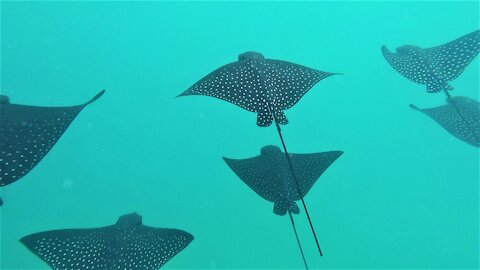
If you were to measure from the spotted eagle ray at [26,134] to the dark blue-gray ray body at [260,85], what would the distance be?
1.24 metres

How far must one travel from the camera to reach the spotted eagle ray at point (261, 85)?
3.65 m

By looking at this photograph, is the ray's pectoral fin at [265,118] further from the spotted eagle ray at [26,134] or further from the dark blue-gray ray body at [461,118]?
the dark blue-gray ray body at [461,118]

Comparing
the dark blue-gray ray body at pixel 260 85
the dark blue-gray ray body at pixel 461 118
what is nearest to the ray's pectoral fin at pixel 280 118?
the dark blue-gray ray body at pixel 260 85

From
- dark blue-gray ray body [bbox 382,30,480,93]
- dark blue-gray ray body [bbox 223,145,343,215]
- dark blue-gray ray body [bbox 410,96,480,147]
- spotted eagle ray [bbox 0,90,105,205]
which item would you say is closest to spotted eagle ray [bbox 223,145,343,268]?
dark blue-gray ray body [bbox 223,145,343,215]

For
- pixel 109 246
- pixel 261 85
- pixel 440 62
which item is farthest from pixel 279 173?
pixel 440 62

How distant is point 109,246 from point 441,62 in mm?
4843

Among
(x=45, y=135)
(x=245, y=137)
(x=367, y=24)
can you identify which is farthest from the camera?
(x=367, y=24)

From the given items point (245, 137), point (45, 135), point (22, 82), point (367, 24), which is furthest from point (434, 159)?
point (22, 82)

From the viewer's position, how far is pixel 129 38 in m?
11.6

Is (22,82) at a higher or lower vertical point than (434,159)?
higher

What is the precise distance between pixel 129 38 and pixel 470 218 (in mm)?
11480

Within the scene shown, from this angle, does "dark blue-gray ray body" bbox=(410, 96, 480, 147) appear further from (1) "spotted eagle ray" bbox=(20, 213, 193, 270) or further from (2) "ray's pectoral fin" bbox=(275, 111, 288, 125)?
(1) "spotted eagle ray" bbox=(20, 213, 193, 270)

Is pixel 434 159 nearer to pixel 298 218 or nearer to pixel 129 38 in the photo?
pixel 298 218

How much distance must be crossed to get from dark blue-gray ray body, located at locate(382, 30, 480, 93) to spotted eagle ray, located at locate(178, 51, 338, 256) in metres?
1.62
